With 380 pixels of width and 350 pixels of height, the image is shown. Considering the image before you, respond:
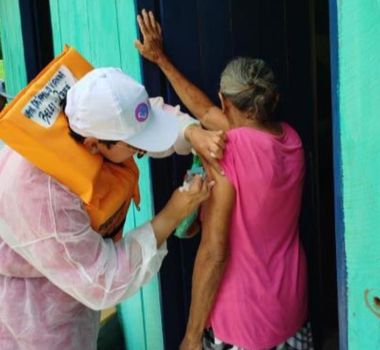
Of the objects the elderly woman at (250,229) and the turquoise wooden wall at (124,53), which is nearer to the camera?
the elderly woman at (250,229)

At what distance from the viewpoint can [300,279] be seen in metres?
1.92

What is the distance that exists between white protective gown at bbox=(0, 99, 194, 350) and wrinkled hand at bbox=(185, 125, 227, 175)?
262 millimetres

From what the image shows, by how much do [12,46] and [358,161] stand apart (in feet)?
12.8

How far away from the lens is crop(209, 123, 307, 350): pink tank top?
1732 mm

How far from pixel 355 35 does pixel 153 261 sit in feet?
2.74

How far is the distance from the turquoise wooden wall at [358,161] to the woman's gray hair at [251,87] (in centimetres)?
50

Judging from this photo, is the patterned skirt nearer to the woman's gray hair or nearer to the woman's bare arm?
the woman's bare arm

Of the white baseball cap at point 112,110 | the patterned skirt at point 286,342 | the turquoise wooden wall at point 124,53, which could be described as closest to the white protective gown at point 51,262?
the white baseball cap at point 112,110

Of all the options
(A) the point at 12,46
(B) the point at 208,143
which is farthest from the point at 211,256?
(A) the point at 12,46

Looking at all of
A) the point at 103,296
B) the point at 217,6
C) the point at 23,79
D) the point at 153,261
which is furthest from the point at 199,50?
the point at 23,79

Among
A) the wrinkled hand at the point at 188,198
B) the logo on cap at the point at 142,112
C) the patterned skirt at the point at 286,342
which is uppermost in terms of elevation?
the logo on cap at the point at 142,112

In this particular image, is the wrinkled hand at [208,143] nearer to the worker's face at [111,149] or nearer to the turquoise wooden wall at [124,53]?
the worker's face at [111,149]

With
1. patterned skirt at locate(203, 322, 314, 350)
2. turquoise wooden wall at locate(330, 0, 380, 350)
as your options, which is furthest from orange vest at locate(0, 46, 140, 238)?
turquoise wooden wall at locate(330, 0, 380, 350)

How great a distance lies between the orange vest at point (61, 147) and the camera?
4.84ft
